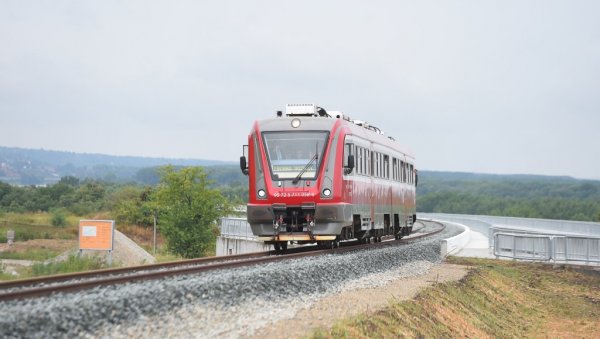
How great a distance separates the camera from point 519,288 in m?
26.6

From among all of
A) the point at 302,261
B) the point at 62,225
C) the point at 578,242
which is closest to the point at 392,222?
the point at 578,242

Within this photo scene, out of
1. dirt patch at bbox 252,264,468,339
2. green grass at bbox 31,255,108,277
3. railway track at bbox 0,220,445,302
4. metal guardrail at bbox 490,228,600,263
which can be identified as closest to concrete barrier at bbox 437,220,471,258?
metal guardrail at bbox 490,228,600,263

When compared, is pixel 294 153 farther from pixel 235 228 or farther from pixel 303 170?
pixel 235 228

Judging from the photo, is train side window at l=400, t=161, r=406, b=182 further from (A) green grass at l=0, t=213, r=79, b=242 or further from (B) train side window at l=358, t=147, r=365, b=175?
(A) green grass at l=0, t=213, r=79, b=242

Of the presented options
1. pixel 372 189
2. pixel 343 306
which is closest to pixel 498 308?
pixel 372 189

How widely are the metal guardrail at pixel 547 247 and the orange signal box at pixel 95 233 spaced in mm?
16575

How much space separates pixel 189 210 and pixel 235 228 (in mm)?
5463

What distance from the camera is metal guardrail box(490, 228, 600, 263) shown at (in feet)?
101

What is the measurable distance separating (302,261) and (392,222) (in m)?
11.4

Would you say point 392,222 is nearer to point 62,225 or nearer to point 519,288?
point 519,288

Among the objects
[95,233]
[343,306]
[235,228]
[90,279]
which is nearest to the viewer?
[343,306]

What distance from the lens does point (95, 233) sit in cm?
2436

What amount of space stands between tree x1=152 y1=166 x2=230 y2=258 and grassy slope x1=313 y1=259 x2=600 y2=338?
23510mm

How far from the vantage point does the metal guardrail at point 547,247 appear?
30.7 meters
